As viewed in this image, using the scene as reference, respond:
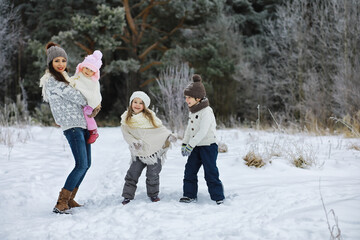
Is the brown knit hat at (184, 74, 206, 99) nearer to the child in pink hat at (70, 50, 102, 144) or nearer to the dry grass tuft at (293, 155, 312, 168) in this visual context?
the child in pink hat at (70, 50, 102, 144)

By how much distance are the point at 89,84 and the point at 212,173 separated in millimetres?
1619

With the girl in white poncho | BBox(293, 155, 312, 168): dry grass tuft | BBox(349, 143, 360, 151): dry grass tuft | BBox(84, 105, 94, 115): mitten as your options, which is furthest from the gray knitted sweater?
BBox(349, 143, 360, 151): dry grass tuft

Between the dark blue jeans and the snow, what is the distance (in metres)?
0.13

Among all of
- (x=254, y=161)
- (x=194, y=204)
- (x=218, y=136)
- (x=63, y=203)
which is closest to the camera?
(x=63, y=203)

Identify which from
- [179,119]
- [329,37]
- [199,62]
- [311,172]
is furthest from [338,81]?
[311,172]

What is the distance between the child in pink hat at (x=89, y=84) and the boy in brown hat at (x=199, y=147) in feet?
3.23

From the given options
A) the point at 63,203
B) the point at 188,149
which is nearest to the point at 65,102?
the point at 63,203

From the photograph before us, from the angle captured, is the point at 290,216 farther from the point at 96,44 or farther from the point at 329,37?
the point at 329,37

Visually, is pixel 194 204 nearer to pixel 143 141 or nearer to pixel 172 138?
pixel 172 138

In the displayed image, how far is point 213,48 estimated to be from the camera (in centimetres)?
1645

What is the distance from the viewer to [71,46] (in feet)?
46.9

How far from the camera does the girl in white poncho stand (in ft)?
12.3

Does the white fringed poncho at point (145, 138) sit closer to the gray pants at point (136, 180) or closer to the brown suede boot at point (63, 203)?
the gray pants at point (136, 180)

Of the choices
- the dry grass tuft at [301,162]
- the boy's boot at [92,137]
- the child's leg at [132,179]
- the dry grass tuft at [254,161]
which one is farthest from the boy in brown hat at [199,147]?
the dry grass tuft at [301,162]
